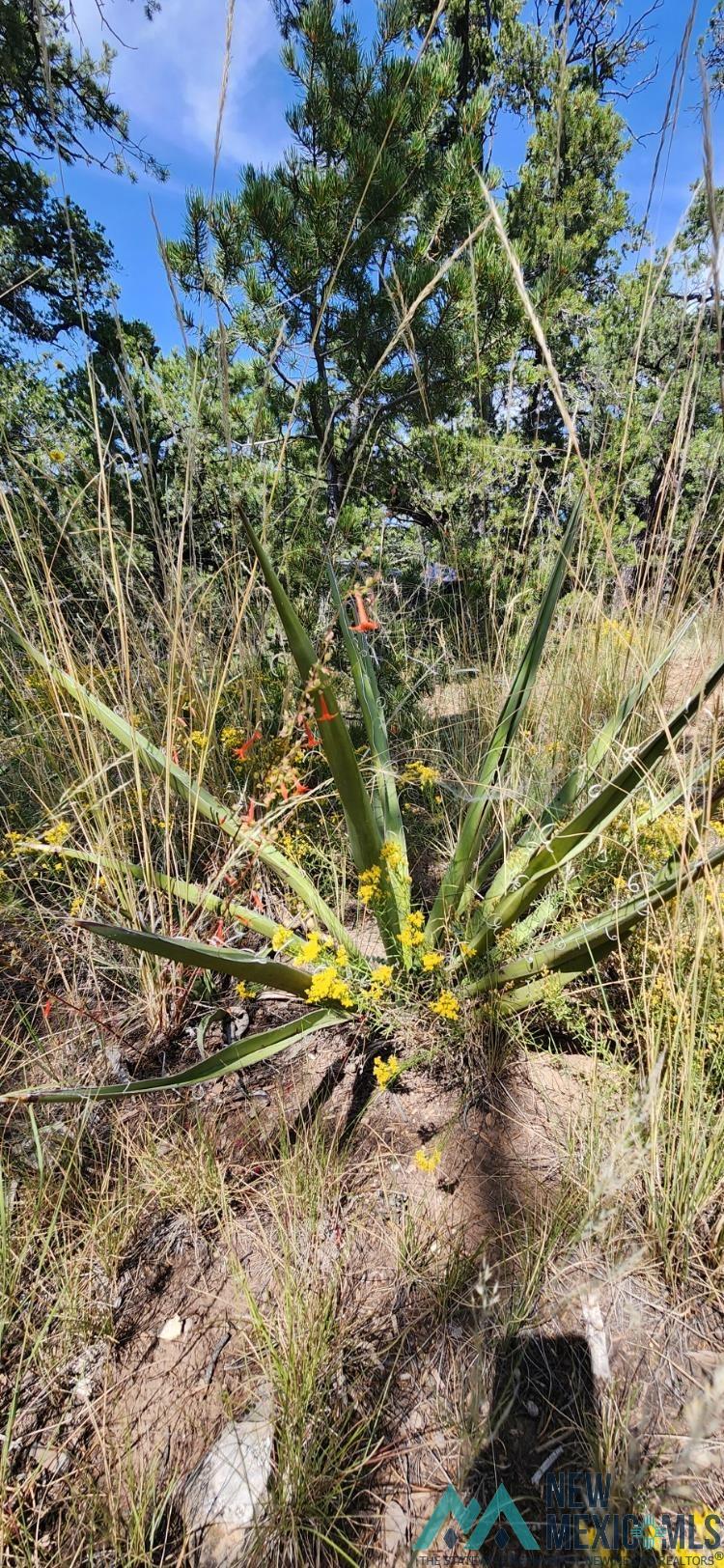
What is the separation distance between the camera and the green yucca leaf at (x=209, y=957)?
0.76 m

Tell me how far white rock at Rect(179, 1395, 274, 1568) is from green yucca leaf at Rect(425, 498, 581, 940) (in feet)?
2.50

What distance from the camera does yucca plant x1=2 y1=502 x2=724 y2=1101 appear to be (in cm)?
99

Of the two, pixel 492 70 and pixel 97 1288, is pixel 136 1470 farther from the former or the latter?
pixel 492 70

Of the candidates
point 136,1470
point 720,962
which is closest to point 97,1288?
point 136,1470

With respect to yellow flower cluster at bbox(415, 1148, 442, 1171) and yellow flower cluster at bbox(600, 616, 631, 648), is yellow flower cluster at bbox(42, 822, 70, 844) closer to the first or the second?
yellow flower cluster at bbox(415, 1148, 442, 1171)

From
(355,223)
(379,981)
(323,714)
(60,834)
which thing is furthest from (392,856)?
(355,223)

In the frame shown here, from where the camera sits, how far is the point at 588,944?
1.05 meters

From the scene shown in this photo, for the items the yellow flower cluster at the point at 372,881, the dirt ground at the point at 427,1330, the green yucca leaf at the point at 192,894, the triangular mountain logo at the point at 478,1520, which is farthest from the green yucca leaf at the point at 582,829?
the triangular mountain logo at the point at 478,1520

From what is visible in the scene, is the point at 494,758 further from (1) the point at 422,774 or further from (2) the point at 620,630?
(2) the point at 620,630

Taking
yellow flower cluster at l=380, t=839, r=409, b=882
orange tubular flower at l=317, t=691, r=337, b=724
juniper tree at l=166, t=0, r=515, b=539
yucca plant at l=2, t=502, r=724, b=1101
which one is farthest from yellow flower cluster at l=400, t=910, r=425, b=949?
juniper tree at l=166, t=0, r=515, b=539

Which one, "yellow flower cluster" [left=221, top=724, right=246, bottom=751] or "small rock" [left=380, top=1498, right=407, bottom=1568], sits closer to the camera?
"small rock" [left=380, top=1498, right=407, bottom=1568]

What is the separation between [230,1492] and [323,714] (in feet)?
3.37

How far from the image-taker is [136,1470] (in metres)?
0.73

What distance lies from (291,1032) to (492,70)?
4029 mm
